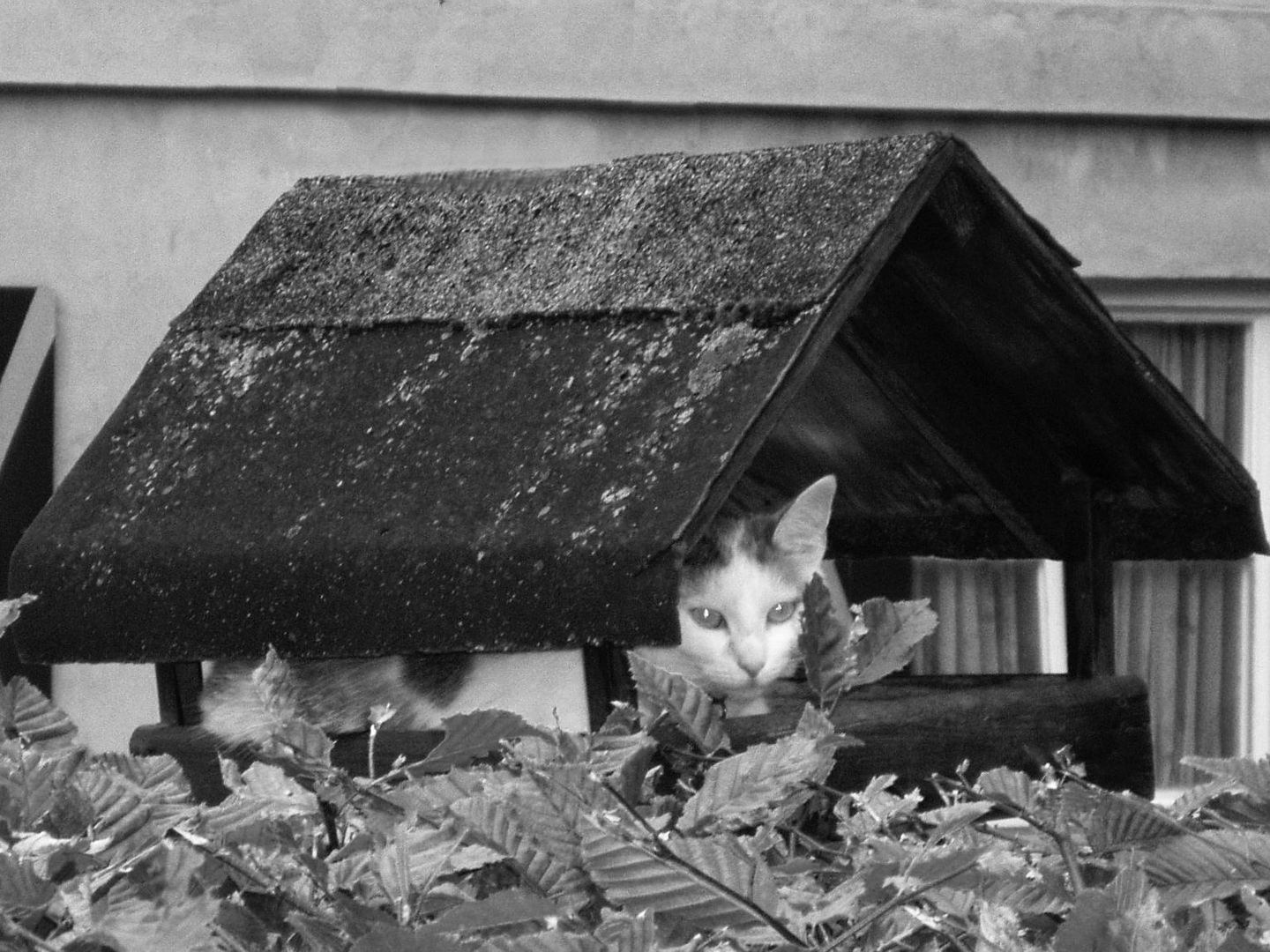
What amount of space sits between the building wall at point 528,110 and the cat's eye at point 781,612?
1478 mm

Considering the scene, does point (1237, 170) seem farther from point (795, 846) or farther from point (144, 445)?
point (795, 846)

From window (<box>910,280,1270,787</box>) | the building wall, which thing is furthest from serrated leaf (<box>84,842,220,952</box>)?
window (<box>910,280,1270,787</box>)

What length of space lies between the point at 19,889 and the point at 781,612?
1.87 m

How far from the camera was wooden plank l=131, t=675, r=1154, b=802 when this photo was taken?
1.94 metres

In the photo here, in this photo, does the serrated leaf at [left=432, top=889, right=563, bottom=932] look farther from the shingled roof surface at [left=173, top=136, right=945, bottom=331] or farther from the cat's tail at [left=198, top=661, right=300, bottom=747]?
the cat's tail at [left=198, top=661, right=300, bottom=747]

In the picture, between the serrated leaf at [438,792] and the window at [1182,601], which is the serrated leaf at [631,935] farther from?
the window at [1182,601]

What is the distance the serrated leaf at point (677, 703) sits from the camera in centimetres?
97

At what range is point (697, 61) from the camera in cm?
370

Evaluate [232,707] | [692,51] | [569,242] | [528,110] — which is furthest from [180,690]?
[692,51]

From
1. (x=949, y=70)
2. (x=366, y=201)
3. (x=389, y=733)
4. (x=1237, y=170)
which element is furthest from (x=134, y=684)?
(x=1237, y=170)

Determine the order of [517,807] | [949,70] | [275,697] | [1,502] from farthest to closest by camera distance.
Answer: [949,70], [1,502], [275,697], [517,807]

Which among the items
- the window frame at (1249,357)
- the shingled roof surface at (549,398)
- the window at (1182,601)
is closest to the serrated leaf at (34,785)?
the shingled roof surface at (549,398)

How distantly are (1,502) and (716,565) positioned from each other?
172 cm

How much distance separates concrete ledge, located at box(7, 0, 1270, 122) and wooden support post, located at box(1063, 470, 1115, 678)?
5.15 feet
